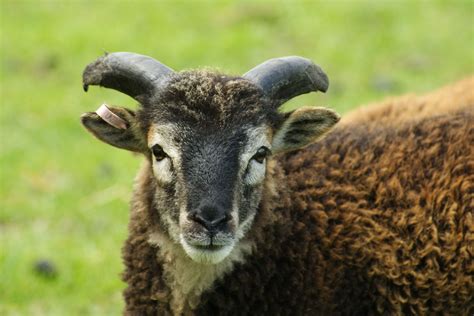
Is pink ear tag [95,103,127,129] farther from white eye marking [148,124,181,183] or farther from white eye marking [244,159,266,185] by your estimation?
white eye marking [244,159,266,185]

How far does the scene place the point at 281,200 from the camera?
838cm

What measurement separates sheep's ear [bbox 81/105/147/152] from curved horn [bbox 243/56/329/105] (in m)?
1.03

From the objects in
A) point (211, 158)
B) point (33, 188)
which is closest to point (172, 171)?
point (211, 158)

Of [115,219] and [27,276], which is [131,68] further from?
[115,219]

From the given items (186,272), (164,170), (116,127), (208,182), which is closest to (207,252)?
(208,182)

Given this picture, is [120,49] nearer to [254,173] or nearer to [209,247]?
[254,173]

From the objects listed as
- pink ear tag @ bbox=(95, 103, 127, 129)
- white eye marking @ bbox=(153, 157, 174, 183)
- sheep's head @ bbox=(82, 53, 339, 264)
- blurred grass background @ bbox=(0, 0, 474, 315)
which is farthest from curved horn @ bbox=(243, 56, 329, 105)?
blurred grass background @ bbox=(0, 0, 474, 315)

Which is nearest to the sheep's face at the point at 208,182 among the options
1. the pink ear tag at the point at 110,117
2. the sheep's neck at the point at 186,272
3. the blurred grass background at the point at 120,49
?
the sheep's neck at the point at 186,272

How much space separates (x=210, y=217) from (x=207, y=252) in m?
0.30

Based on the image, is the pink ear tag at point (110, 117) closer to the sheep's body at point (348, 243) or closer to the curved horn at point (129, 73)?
the curved horn at point (129, 73)

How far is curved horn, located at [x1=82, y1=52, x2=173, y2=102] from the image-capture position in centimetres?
811

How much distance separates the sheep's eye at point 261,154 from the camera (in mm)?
7949

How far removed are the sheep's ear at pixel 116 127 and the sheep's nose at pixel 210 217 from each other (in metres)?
1.23

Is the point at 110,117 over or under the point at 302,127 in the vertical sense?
over
